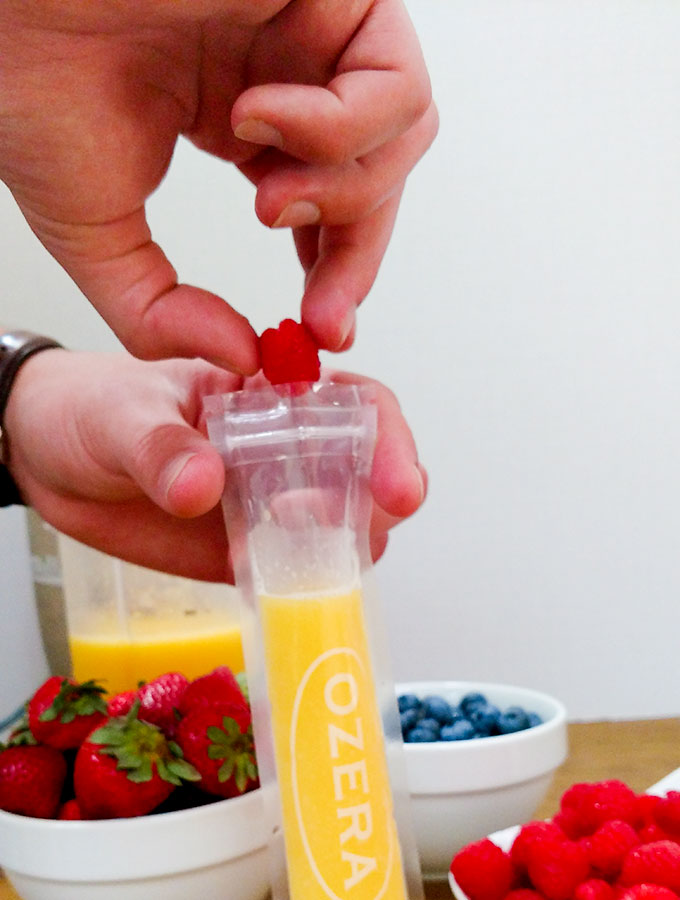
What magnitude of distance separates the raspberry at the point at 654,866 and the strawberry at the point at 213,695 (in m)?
0.24

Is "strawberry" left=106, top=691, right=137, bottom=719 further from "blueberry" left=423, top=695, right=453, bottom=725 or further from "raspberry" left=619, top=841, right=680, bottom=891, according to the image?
"raspberry" left=619, top=841, right=680, bottom=891

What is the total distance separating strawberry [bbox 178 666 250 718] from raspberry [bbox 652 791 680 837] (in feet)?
0.82

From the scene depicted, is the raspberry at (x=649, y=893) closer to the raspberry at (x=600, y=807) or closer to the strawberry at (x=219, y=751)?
the raspberry at (x=600, y=807)

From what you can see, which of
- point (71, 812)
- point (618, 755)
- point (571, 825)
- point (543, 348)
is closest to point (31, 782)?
point (71, 812)

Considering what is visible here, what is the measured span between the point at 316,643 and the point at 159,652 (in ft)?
1.45

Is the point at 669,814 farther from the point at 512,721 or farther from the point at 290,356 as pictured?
the point at 290,356

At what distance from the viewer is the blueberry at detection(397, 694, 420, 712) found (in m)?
0.75

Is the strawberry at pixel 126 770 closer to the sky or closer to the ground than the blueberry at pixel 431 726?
closer to the sky

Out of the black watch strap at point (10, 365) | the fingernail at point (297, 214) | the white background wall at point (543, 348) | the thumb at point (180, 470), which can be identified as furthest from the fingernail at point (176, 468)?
the white background wall at point (543, 348)

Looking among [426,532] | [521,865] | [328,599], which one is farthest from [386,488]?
[426,532]

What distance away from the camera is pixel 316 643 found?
410 millimetres

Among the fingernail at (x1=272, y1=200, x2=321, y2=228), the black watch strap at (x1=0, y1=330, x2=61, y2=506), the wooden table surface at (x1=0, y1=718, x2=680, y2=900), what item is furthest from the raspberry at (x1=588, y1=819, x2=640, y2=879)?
the black watch strap at (x1=0, y1=330, x2=61, y2=506)

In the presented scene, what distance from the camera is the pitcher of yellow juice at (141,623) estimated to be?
2.69ft

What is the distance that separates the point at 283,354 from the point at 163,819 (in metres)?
0.28
